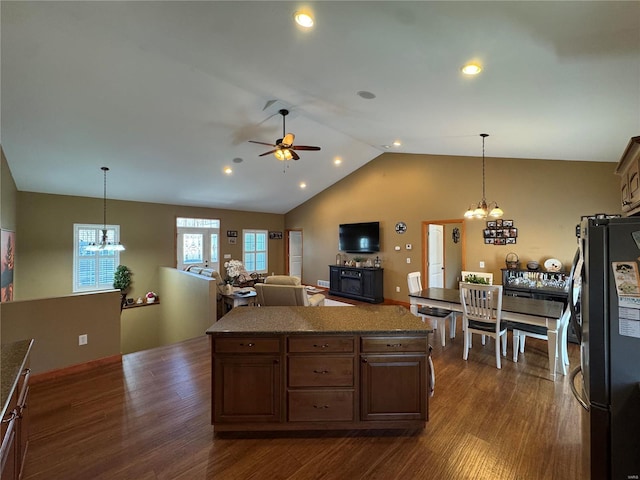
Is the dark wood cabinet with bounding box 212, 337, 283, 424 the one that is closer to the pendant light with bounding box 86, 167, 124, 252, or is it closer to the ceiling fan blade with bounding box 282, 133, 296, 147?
the ceiling fan blade with bounding box 282, 133, 296, 147

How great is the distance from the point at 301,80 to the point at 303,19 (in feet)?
3.69

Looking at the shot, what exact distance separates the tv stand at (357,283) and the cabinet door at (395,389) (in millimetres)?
4929

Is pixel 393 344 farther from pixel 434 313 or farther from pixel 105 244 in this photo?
pixel 105 244

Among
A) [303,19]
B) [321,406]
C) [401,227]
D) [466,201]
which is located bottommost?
[321,406]

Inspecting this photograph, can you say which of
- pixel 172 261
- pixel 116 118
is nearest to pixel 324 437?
pixel 116 118

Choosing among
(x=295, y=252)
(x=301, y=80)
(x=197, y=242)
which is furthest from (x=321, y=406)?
(x=295, y=252)

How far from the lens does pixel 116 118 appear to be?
394 cm

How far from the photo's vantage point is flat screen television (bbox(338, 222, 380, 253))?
730 centimetres

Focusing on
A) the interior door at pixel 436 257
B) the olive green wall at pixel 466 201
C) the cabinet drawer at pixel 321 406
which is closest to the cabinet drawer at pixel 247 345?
the cabinet drawer at pixel 321 406

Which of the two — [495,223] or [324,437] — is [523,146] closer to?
[495,223]

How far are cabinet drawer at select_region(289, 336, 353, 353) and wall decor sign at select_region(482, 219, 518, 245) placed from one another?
4.60 m

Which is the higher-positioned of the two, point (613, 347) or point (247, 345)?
point (613, 347)

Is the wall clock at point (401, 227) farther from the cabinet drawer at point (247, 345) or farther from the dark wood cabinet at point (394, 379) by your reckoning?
the cabinet drawer at point (247, 345)

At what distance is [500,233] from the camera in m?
Answer: 5.35
